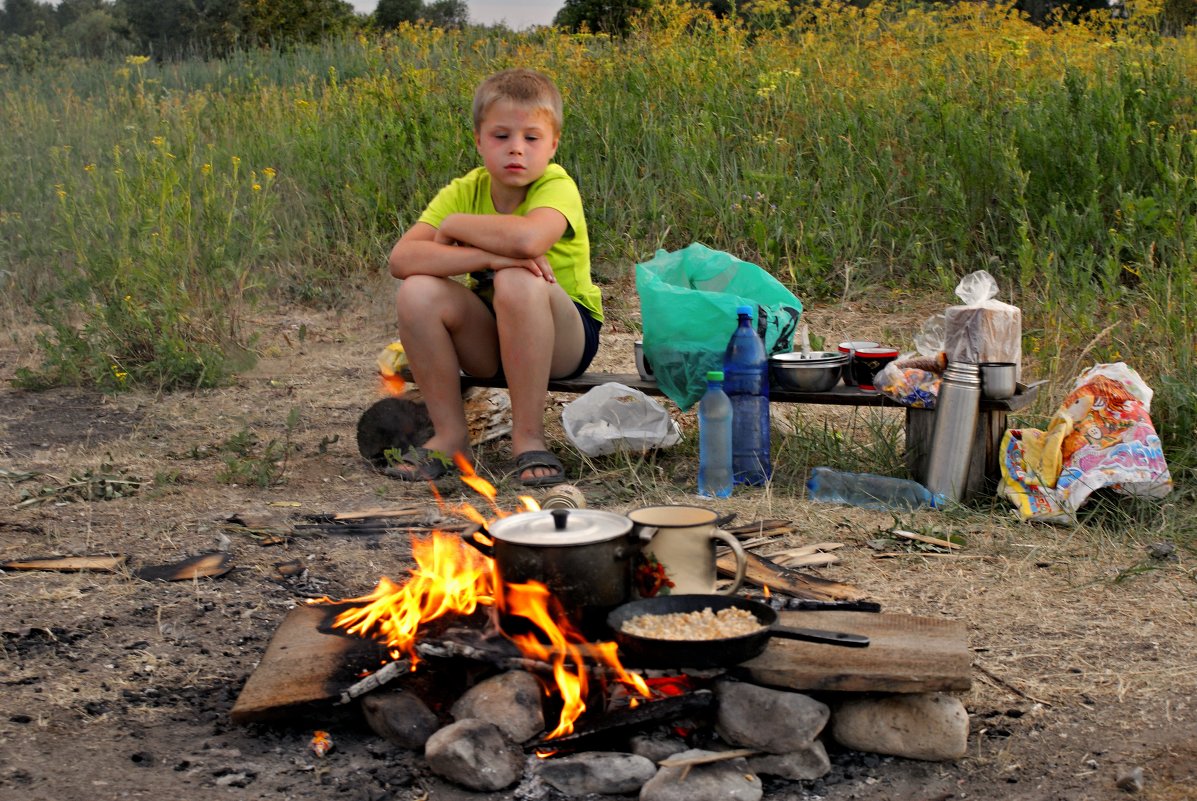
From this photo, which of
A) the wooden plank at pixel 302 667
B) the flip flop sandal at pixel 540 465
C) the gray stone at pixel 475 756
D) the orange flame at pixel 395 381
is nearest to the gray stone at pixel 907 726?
the gray stone at pixel 475 756

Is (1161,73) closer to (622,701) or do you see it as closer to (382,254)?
(382,254)

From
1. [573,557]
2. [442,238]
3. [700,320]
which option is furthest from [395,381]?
[573,557]

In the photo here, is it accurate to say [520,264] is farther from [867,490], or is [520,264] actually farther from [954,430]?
[954,430]

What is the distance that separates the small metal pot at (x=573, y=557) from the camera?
2266 millimetres

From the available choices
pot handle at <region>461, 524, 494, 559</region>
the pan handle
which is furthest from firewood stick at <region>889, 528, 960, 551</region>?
pot handle at <region>461, 524, 494, 559</region>

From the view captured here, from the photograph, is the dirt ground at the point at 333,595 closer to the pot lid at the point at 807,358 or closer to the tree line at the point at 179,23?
the pot lid at the point at 807,358

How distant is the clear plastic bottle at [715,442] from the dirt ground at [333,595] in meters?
0.11

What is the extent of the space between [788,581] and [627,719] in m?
0.98

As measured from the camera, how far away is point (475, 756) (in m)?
2.15

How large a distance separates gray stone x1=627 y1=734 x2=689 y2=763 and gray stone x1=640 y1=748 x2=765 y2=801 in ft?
0.17

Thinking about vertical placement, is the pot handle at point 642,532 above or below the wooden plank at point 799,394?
above

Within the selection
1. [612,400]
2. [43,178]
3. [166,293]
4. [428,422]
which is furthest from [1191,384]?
[43,178]

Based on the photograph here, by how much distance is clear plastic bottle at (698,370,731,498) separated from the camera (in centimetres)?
411

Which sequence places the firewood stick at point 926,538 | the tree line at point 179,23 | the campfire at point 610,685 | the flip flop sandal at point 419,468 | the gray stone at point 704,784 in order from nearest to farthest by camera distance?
the gray stone at point 704,784, the campfire at point 610,685, the firewood stick at point 926,538, the flip flop sandal at point 419,468, the tree line at point 179,23
